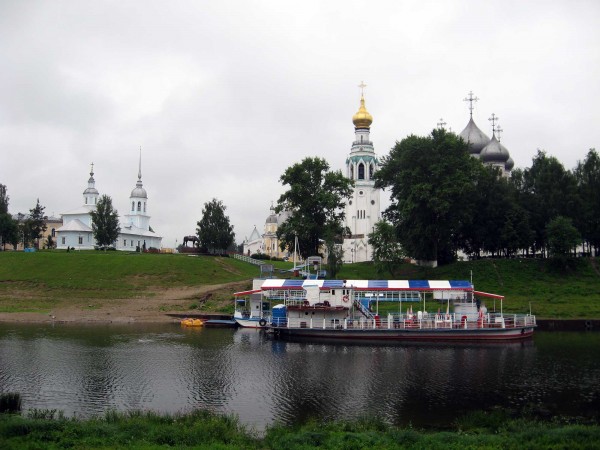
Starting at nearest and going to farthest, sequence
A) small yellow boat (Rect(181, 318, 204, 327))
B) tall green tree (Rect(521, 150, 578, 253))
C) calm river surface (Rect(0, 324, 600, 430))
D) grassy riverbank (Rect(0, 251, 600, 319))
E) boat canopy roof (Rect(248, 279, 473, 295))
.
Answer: calm river surface (Rect(0, 324, 600, 430)) → boat canopy roof (Rect(248, 279, 473, 295)) → small yellow boat (Rect(181, 318, 204, 327)) → grassy riverbank (Rect(0, 251, 600, 319)) → tall green tree (Rect(521, 150, 578, 253))

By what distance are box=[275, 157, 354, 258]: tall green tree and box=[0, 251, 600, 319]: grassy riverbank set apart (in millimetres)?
6384

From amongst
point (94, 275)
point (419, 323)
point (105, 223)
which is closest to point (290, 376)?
point (419, 323)

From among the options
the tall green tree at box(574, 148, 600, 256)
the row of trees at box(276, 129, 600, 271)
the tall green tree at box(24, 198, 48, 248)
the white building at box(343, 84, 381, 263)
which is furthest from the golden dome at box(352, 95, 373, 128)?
the tall green tree at box(24, 198, 48, 248)

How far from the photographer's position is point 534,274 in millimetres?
73125

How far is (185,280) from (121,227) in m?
45.7

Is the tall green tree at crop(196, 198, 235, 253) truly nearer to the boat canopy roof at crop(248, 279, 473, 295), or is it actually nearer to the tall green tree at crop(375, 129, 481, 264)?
the tall green tree at crop(375, 129, 481, 264)

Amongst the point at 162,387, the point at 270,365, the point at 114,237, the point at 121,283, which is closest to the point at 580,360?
the point at 270,365

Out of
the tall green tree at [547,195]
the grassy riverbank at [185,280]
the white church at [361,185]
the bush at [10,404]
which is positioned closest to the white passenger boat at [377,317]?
the grassy riverbank at [185,280]

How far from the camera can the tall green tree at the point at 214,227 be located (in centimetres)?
9562

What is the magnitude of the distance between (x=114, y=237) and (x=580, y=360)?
7879 cm

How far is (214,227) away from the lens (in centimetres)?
9606

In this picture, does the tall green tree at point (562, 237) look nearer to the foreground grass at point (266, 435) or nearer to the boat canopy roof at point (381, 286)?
the boat canopy roof at point (381, 286)

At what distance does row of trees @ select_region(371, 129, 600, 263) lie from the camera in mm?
74188

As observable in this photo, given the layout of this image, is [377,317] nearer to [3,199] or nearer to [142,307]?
[142,307]
